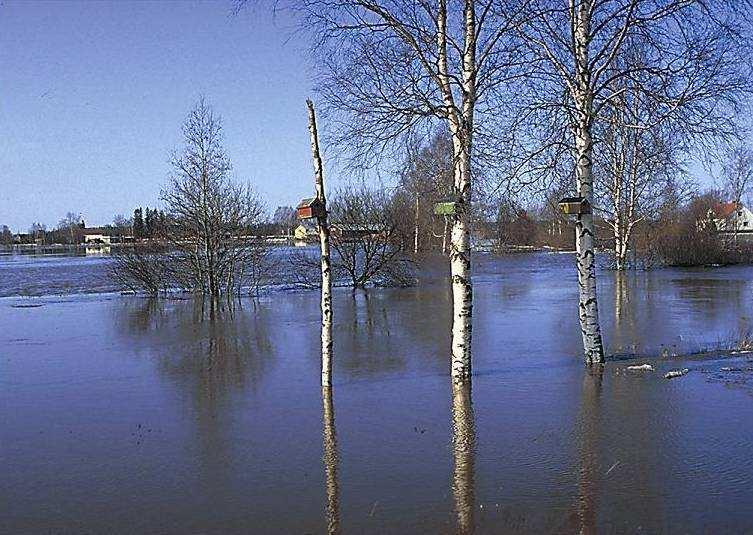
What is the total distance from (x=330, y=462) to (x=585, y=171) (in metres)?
6.05

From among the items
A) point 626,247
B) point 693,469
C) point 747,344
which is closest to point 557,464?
point 693,469

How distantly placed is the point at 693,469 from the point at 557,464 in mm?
1111

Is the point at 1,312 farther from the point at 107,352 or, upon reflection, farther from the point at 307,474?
the point at 307,474

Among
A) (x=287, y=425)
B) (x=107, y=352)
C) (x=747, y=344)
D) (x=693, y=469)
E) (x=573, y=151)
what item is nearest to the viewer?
(x=693, y=469)

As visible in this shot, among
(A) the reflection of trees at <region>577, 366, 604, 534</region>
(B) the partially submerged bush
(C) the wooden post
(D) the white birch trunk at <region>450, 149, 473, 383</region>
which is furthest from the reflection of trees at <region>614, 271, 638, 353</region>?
(B) the partially submerged bush

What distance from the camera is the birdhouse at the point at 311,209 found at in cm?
982

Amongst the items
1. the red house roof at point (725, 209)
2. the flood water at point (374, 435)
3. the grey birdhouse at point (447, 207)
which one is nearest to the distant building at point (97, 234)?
the red house roof at point (725, 209)

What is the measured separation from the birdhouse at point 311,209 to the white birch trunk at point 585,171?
3.77 metres

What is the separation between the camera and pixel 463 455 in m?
7.14

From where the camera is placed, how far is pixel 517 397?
31.4ft

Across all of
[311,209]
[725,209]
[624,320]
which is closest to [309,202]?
[311,209]

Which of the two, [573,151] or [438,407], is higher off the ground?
[573,151]

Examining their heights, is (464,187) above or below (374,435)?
above

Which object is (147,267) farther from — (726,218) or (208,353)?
(726,218)
